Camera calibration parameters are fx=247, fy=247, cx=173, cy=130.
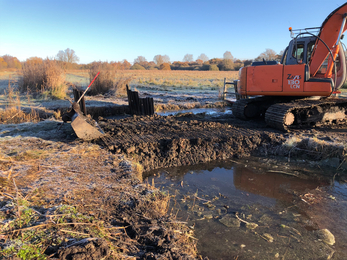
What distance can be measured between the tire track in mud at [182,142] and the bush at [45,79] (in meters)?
7.58

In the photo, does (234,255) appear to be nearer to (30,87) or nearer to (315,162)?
(315,162)

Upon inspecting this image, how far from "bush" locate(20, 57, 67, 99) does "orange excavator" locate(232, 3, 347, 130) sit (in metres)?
10.4

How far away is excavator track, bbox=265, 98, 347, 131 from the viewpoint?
787 cm

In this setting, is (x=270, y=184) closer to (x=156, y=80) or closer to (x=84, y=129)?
(x=84, y=129)

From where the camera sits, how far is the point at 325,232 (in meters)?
3.72

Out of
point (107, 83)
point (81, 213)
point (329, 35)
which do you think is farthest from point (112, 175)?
point (107, 83)

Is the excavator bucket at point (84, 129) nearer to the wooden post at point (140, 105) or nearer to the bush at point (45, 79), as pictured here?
the wooden post at point (140, 105)

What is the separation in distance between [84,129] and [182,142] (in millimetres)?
2505

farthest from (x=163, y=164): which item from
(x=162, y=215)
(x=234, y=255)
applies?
(x=234, y=255)

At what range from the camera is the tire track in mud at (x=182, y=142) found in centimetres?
608

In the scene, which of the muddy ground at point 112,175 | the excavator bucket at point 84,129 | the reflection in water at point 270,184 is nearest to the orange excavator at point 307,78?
the muddy ground at point 112,175

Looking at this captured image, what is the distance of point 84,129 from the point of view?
6211mm

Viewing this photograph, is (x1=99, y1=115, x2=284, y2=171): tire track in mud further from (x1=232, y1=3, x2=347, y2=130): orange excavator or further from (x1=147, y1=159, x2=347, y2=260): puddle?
(x1=232, y1=3, x2=347, y2=130): orange excavator

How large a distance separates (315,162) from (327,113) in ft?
9.93
